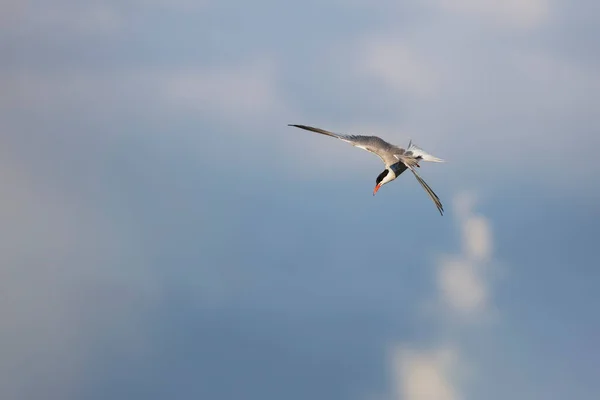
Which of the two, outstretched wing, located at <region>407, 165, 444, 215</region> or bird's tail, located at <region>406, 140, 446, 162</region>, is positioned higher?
bird's tail, located at <region>406, 140, 446, 162</region>

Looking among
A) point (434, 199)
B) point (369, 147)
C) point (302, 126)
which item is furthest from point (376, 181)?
point (302, 126)

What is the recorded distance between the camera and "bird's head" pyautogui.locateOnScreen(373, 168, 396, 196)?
50031 millimetres

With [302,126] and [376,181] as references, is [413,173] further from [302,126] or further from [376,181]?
[302,126]

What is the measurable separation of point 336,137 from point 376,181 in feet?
19.9

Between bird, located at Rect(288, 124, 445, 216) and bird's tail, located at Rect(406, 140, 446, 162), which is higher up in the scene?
bird's tail, located at Rect(406, 140, 446, 162)

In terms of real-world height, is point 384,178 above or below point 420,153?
below

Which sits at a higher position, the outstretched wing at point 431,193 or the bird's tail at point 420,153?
the bird's tail at point 420,153

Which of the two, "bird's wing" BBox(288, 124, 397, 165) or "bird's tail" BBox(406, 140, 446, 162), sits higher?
"bird's tail" BBox(406, 140, 446, 162)

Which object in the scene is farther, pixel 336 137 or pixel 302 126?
pixel 336 137

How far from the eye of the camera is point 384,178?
50.4m

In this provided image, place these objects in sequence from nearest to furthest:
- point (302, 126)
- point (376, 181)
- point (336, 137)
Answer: point (302, 126), point (336, 137), point (376, 181)

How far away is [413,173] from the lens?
46.2 m

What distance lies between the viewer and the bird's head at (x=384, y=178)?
50031mm

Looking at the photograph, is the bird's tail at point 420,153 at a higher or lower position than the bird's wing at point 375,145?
higher
